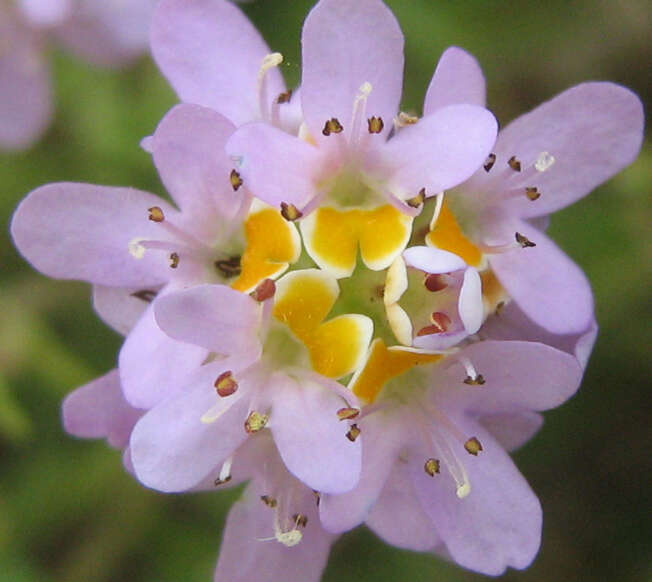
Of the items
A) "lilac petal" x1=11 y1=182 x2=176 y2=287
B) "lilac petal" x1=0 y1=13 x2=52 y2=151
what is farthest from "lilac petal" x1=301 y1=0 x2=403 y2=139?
"lilac petal" x1=0 y1=13 x2=52 y2=151

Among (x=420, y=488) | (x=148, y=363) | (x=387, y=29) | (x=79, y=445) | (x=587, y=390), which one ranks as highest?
(x=387, y=29)

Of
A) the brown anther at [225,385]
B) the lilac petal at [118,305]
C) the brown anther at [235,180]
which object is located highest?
the brown anther at [235,180]

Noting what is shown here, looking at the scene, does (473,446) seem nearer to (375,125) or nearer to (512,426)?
(512,426)

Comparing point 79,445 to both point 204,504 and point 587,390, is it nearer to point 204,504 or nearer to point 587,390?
point 204,504

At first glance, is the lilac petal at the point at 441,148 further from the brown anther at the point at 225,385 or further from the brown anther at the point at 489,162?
the brown anther at the point at 225,385

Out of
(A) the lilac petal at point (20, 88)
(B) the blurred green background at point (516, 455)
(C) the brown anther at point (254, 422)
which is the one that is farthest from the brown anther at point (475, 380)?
(A) the lilac petal at point (20, 88)

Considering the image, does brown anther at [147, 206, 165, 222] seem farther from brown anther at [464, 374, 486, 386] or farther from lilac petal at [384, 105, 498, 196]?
brown anther at [464, 374, 486, 386]

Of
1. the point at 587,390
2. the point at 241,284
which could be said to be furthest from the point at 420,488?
the point at 587,390
